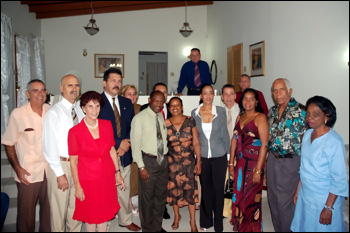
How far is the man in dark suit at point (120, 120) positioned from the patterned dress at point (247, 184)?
118 centimetres

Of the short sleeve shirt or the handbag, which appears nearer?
the short sleeve shirt

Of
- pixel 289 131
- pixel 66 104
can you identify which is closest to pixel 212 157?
pixel 289 131

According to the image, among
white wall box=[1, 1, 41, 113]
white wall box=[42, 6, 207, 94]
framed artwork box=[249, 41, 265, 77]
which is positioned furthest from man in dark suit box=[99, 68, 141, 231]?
white wall box=[42, 6, 207, 94]

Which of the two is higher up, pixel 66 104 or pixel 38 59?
pixel 38 59

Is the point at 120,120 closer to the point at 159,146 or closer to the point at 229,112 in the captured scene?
the point at 159,146

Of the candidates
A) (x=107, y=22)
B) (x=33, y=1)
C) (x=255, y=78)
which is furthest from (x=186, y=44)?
(x=33, y=1)

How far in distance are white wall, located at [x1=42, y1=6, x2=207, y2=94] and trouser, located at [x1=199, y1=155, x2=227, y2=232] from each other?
7.24 m

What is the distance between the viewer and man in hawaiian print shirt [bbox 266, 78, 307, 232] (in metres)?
2.53

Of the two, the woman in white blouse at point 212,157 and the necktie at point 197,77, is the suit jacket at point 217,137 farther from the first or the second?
the necktie at point 197,77

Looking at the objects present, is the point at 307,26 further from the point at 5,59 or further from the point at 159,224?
the point at 5,59

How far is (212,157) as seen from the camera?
2.83 m

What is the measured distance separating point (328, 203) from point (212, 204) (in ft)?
4.13

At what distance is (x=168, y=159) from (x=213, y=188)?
595 millimetres

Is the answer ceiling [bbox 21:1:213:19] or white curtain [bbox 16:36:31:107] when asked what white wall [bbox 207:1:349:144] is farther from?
white curtain [bbox 16:36:31:107]
